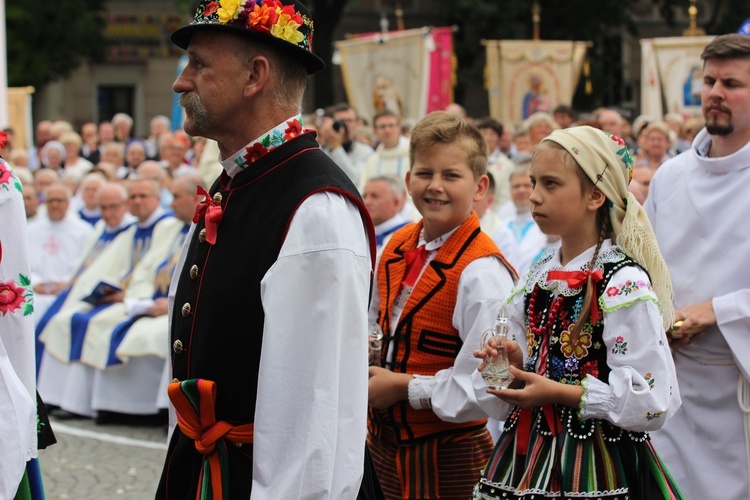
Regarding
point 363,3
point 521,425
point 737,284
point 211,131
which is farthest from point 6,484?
point 363,3

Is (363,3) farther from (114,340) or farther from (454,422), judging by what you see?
(454,422)

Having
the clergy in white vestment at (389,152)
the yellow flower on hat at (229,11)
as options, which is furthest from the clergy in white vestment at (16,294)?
the clergy in white vestment at (389,152)

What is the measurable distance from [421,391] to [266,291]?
1.41 metres

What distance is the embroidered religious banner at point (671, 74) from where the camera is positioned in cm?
1480

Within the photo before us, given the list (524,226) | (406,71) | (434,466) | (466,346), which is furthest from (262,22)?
(406,71)

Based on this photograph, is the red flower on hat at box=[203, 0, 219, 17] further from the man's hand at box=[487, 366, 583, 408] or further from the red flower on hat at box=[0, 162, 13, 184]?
the man's hand at box=[487, 366, 583, 408]

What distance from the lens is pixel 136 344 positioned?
8.73 meters

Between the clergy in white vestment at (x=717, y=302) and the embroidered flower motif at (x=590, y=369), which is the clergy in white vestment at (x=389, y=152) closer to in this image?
the clergy in white vestment at (x=717, y=302)

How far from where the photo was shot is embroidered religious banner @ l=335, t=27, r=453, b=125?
52.4 feet

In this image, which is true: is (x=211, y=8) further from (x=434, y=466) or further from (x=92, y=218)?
(x=92, y=218)

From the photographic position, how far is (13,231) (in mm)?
3426

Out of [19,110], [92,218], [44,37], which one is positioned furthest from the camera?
[44,37]

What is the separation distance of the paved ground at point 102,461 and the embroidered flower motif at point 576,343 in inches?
138

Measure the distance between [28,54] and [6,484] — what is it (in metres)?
26.2
